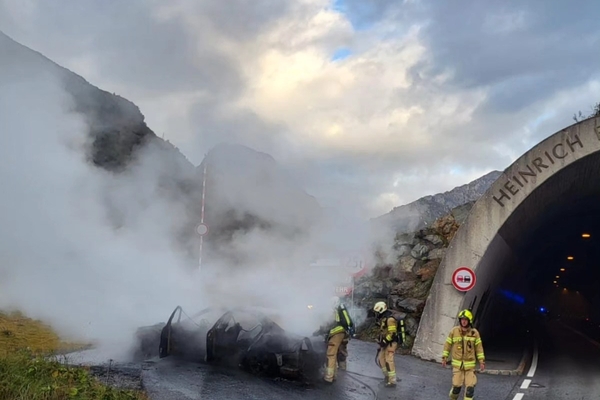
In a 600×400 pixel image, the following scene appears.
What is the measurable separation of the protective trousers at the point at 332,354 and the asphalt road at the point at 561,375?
10.8ft

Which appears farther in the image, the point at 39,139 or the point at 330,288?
the point at 330,288

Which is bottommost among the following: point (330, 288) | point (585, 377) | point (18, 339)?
point (585, 377)

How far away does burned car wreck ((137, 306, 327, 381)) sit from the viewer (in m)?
10.3

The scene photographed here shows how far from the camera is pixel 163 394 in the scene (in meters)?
8.10

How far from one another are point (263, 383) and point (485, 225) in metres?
7.50

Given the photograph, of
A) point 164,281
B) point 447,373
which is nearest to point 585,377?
point 447,373

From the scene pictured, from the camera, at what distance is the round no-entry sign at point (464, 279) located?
1344 centimetres

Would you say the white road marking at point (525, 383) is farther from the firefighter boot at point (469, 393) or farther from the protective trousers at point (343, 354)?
the protective trousers at point (343, 354)

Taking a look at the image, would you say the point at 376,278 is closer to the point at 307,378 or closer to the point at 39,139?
the point at 307,378

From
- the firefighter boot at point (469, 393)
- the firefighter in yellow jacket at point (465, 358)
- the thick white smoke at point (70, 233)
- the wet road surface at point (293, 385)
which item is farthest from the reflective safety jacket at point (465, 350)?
the thick white smoke at point (70, 233)

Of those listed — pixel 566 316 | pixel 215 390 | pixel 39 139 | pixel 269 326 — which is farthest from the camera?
pixel 566 316

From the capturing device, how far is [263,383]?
9484 millimetres

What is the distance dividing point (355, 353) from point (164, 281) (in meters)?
5.73

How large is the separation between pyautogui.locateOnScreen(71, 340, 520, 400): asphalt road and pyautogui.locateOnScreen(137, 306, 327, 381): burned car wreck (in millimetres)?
379
